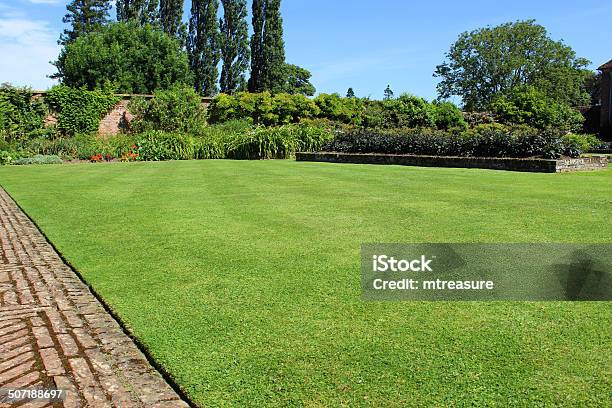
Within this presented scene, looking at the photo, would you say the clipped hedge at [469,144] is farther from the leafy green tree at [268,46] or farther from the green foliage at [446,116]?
the leafy green tree at [268,46]

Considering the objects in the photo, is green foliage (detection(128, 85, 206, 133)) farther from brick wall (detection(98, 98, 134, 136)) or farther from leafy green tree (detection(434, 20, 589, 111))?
leafy green tree (detection(434, 20, 589, 111))

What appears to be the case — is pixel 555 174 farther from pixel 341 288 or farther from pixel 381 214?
pixel 341 288

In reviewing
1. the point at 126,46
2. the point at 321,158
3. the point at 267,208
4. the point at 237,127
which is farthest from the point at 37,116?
the point at 267,208

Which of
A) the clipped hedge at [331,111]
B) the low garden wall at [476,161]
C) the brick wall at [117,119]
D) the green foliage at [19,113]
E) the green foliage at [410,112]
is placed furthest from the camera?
the green foliage at [410,112]

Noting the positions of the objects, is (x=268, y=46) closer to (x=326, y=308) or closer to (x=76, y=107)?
(x=76, y=107)

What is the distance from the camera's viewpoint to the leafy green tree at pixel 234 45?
151 feet

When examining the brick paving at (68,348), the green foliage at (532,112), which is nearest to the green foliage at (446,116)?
the green foliage at (532,112)

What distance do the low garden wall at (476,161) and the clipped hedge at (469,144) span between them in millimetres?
515

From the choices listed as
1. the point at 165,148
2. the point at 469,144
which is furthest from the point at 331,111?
the point at 469,144

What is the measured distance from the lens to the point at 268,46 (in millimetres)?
44469

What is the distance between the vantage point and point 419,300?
12.8ft

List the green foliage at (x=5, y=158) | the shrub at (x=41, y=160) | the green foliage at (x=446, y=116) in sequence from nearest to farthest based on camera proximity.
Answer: the shrub at (x=41, y=160) → the green foliage at (x=5, y=158) → the green foliage at (x=446, y=116)

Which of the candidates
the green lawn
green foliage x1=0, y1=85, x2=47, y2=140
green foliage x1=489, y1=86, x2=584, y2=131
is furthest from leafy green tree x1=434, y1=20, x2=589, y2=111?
the green lawn

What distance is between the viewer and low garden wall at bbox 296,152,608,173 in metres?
13.7
